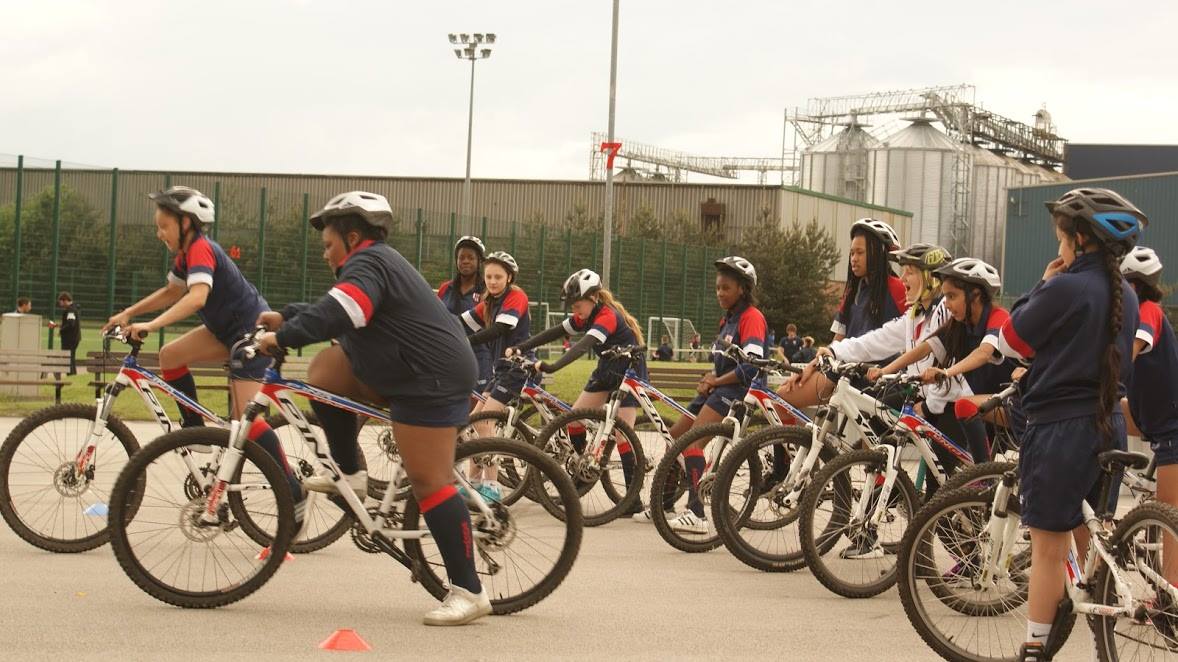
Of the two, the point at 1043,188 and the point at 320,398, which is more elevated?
the point at 1043,188

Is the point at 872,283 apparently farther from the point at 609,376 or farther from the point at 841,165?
the point at 841,165

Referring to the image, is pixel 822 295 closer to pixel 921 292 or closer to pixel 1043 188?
pixel 1043 188

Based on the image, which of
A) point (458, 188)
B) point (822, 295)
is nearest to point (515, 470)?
point (822, 295)

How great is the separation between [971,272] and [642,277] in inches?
1420

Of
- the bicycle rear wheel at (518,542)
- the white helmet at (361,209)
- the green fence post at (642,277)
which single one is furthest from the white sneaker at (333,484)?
the green fence post at (642,277)

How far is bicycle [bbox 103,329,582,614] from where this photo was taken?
695 centimetres

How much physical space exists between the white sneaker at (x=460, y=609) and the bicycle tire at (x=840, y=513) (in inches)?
73.5

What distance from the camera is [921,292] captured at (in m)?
9.15

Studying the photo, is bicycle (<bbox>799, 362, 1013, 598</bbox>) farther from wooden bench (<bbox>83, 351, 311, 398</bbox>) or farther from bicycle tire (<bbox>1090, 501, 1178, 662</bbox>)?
wooden bench (<bbox>83, 351, 311, 398</bbox>)

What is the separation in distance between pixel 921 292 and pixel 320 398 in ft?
12.2

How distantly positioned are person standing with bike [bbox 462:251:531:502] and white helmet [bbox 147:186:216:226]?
2876 mm

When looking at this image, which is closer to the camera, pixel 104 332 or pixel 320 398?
pixel 320 398

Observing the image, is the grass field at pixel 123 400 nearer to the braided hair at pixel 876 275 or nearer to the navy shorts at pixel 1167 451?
the braided hair at pixel 876 275

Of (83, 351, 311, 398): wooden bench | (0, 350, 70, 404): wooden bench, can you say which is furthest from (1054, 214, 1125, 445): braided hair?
(0, 350, 70, 404): wooden bench
